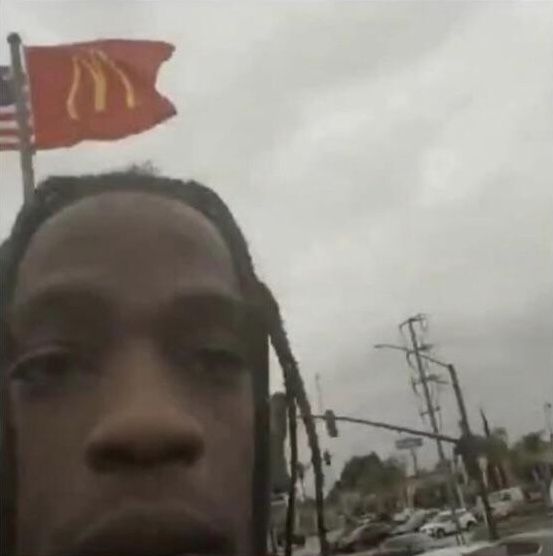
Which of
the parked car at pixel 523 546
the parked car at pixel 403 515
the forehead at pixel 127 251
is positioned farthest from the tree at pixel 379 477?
the forehead at pixel 127 251

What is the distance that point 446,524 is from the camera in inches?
26.6

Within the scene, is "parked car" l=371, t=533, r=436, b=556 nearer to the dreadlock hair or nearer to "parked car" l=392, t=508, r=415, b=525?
"parked car" l=392, t=508, r=415, b=525

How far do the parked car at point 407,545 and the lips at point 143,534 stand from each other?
0.90 feet

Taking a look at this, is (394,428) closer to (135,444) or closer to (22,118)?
(135,444)

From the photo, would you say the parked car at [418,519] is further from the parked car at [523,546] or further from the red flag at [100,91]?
the red flag at [100,91]

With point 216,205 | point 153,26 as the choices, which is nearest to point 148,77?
point 153,26

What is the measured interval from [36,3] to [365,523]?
441 millimetres

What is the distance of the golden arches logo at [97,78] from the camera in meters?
0.65

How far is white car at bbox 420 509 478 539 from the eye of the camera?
0.66 metres

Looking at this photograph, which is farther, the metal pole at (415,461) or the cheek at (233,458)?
the metal pole at (415,461)

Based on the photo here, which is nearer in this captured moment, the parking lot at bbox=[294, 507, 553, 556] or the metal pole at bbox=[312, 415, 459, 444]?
the metal pole at bbox=[312, 415, 459, 444]

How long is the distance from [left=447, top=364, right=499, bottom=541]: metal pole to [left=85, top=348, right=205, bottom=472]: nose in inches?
11.1

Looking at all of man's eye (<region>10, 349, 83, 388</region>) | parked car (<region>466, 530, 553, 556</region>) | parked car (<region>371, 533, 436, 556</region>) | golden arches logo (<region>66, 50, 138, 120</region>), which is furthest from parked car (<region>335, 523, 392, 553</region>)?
golden arches logo (<region>66, 50, 138, 120</region>)

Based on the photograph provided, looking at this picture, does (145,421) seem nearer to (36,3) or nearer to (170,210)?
(170,210)
